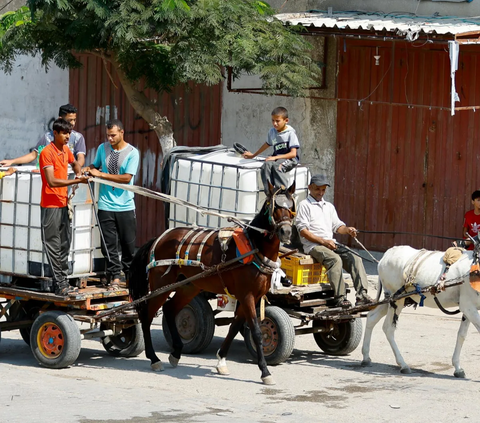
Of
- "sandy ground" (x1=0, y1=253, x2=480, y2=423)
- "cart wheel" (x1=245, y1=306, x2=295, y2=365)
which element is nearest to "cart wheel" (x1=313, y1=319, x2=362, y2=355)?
"sandy ground" (x1=0, y1=253, x2=480, y2=423)

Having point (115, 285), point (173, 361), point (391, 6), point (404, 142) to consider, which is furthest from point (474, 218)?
point (115, 285)

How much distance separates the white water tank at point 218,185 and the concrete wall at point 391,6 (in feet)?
16.7

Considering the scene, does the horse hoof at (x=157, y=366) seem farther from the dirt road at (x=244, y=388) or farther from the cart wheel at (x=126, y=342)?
the cart wheel at (x=126, y=342)

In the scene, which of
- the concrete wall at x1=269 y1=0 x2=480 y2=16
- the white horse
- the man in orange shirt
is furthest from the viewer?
the concrete wall at x1=269 y1=0 x2=480 y2=16

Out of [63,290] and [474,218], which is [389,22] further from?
[63,290]

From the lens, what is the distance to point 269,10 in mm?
13617

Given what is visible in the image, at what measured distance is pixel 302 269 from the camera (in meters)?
9.71

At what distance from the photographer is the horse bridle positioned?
8516 mm

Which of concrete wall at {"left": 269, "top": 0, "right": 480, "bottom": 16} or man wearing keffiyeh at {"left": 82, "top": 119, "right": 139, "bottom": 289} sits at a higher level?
concrete wall at {"left": 269, "top": 0, "right": 480, "bottom": 16}

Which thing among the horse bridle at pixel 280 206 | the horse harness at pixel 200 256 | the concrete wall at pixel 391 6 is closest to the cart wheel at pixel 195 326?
the horse harness at pixel 200 256

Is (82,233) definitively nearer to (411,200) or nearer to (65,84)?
(411,200)

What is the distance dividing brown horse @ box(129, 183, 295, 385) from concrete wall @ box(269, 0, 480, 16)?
657 centimetres

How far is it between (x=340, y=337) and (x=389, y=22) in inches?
199

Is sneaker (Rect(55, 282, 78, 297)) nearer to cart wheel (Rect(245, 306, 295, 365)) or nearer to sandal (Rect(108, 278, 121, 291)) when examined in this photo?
sandal (Rect(108, 278, 121, 291))
